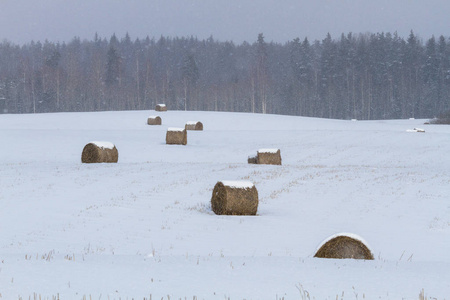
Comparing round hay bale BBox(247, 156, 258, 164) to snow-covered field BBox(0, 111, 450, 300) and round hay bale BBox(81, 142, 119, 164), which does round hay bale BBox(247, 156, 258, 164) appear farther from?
round hay bale BBox(81, 142, 119, 164)

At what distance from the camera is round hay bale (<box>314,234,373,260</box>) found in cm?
835

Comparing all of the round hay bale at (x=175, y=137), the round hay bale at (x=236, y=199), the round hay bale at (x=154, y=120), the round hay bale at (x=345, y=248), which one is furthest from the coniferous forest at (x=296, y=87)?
the round hay bale at (x=345, y=248)

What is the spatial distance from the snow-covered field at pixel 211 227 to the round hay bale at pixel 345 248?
0.62m

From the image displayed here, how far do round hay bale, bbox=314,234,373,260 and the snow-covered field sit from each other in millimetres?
625

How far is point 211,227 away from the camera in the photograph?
1253 cm

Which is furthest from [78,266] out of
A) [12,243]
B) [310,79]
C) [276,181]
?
[310,79]

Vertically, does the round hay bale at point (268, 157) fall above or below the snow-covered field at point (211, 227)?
above

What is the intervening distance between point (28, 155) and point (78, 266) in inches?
1006

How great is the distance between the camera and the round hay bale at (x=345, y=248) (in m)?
8.35

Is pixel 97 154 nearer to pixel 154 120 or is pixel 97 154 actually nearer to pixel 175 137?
pixel 175 137

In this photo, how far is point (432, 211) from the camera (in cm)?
1498

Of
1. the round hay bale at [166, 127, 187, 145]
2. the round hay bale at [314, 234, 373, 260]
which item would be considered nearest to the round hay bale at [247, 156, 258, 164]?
the round hay bale at [166, 127, 187, 145]

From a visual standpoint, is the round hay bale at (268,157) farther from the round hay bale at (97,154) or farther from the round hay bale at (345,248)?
the round hay bale at (345,248)

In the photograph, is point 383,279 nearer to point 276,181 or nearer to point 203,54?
point 276,181
